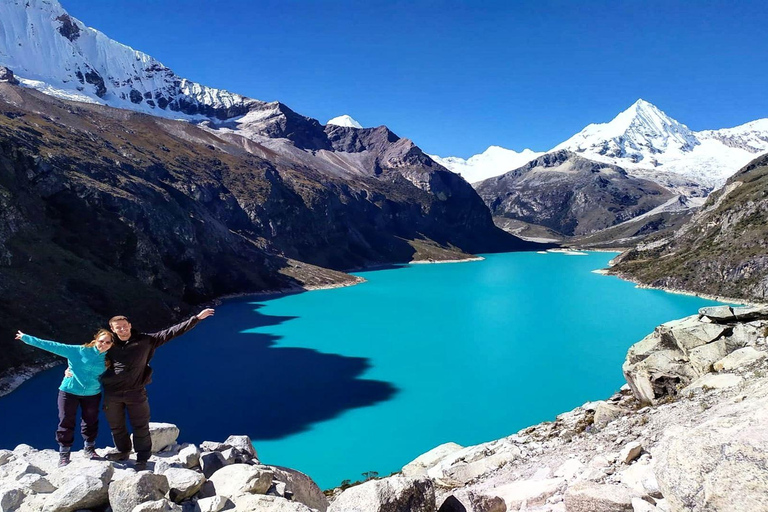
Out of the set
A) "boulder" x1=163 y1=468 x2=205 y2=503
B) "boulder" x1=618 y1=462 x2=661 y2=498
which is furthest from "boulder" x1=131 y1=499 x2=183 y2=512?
"boulder" x1=618 y1=462 x2=661 y2=498

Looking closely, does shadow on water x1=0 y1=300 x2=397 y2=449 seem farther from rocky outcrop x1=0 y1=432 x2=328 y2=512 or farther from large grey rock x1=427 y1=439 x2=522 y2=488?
rocky outcrop x1=0 y1=432 x2=328 y2=512

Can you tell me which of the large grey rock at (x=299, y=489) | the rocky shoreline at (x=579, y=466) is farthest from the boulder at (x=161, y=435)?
the large grey rock at (x=299, y=489)

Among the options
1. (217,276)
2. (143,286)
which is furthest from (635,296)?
(143,286)

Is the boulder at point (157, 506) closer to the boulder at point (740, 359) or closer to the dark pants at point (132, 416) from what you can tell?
the dark pants at point (132, 416)

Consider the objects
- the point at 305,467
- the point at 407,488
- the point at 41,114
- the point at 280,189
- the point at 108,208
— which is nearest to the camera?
the point at 407,488

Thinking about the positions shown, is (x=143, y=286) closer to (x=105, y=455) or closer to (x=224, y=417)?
(x=224, y=417)
